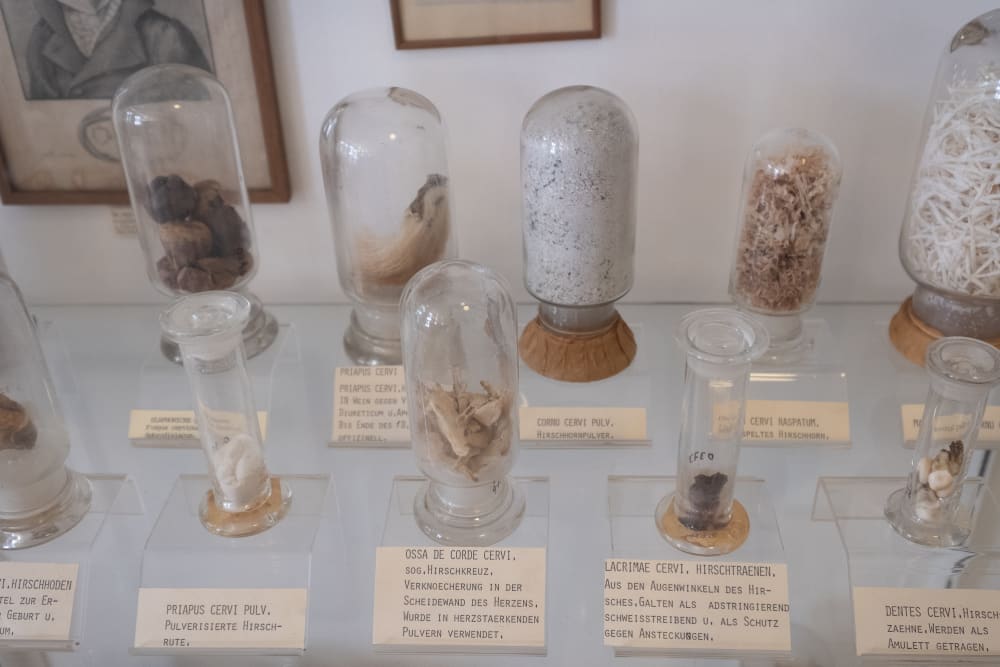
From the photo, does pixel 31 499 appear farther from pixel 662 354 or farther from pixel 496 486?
pixel 662 354

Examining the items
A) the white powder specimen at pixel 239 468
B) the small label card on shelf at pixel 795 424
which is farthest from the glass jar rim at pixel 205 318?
the small label card on shelf at pixel 795 424

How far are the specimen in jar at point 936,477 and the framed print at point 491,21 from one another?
460mm

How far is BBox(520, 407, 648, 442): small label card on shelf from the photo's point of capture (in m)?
0.79

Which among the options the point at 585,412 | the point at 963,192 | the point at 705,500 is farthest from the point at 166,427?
the point at 963,192

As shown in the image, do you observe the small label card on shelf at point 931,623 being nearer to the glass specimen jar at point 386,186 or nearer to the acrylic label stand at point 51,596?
the glass specimen jar at point 386,186

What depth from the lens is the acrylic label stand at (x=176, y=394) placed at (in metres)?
0.82

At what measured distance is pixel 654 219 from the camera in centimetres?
92

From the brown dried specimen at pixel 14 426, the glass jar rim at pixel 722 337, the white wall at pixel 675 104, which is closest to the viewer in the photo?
the glass jar rim at pixel 722 337

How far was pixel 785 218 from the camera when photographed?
77 cm

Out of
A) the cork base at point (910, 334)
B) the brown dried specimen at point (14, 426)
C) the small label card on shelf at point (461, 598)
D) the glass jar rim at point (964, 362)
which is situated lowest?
the small label card on shelf at point (461, 598)

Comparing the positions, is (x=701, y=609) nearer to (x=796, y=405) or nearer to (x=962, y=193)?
(x=796, y=405)

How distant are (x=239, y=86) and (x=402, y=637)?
21.5 inches

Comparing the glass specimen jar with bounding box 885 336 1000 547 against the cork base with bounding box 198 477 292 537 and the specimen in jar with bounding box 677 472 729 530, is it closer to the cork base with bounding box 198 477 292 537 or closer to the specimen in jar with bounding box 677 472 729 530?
the specimen in jar with bounding box 677 472 729 530

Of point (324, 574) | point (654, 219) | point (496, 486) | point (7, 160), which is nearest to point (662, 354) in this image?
point (654, 219)
